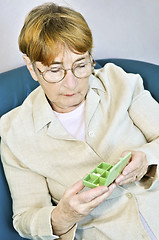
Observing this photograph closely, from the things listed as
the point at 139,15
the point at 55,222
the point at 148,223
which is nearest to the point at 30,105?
the point at 55,222

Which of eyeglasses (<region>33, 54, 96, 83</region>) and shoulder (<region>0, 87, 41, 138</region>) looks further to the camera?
shoulder (<region>0, 87, 41, 138</region>)

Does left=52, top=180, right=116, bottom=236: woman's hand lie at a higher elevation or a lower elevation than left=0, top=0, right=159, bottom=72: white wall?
lower

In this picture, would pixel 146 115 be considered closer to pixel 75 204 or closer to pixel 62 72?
pixel 62 72

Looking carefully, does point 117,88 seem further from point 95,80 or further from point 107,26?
point 107,26

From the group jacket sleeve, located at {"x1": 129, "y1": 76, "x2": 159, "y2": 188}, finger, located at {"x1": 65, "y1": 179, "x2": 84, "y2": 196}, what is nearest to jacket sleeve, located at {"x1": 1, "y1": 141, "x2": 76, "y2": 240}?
finger, located at {"x1": 65, "y1": 179, "x2": 84, "y2": 196}

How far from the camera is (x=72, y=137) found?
1230 mm

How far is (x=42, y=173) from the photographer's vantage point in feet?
4.06

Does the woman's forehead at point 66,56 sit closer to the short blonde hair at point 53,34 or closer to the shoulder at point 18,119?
the short blonde hair at point 53,34

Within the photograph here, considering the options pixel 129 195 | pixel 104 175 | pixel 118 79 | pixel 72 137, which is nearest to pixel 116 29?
pixel 118 79

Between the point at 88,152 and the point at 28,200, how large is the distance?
0.29 metres

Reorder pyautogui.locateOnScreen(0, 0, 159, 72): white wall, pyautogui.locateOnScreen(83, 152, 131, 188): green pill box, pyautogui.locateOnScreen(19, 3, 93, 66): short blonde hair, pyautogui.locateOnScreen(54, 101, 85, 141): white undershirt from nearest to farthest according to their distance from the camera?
pyautogui.locateOnScreen(83, 152, 131, 188): green pill box → pyautogui.locateOnScreen(19, 3, 93, 66): short blonde hair → pyautogui.locateOnScreen(54, 101, 85, 141): white undershirt → pyautogui.locateOnScreen(0, 0, 159, 72): white wall

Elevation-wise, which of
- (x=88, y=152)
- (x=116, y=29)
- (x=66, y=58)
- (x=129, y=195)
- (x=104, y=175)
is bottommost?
(x=129, y=195)

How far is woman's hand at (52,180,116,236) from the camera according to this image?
35.9 inches

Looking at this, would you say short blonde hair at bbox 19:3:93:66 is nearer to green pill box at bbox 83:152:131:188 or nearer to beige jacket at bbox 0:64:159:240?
beige jacket at bbox 0:64:159:240
